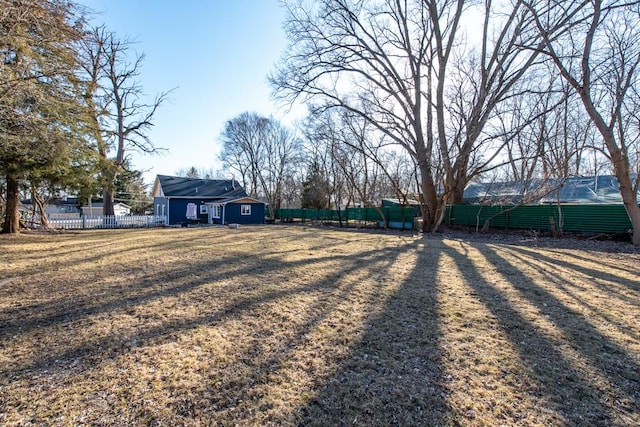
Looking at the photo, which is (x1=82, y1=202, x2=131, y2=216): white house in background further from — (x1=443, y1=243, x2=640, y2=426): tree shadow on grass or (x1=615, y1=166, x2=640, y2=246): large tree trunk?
(x1=615, y1=166, x2=640, y2=246): large tree trunk

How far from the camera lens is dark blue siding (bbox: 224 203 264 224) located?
23078 mm

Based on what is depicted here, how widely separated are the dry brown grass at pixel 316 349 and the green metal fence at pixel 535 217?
26.3 ft

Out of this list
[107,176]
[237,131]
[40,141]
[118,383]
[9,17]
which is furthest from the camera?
[237,131]

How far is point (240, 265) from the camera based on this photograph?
6.19 meters

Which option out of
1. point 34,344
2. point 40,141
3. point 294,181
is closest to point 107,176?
point 40,141

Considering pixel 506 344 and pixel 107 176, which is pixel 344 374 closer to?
pixel 506 344

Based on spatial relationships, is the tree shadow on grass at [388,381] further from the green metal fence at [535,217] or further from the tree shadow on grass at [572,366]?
the green metal fence at [535,217]

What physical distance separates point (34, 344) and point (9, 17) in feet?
18.0

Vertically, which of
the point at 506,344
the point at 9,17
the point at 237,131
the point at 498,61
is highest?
the point at 237,131

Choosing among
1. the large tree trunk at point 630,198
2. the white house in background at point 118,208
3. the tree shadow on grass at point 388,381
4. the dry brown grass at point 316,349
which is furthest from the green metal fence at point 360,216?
the white house in background at point 118,208

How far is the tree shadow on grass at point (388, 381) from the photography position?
1.85m

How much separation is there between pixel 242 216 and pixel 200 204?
3.81 meters

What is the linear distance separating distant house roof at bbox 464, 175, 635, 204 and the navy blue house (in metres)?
16.2

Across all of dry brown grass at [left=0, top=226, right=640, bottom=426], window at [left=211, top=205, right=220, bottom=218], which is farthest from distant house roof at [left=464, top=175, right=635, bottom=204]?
window at [left=211, top=205, right=220, bottom=218]
